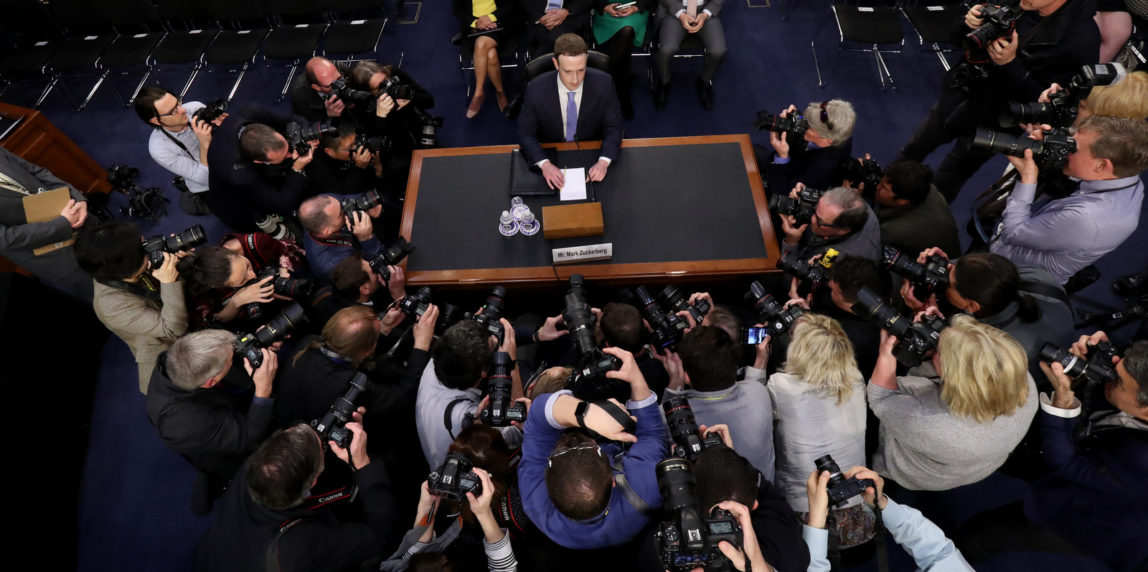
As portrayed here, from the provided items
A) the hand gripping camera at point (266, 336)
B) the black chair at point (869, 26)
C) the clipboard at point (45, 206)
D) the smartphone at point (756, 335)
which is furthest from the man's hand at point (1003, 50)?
the clipboard at point (45, 206)

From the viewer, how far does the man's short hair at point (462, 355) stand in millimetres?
2309

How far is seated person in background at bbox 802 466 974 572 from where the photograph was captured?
1.96 meters

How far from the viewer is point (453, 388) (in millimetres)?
2412

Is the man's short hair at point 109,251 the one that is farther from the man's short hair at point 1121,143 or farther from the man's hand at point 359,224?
the man's short hair at point 1121,143

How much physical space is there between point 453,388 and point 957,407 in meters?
1.89

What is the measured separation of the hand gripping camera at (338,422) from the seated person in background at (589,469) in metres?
0.68

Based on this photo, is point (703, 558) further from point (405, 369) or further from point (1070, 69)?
point (1070, 69)

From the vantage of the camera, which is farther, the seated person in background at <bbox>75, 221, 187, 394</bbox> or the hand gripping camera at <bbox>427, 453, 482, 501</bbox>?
the seated person in background at <bbox>75, 221, 187, 394</bbox>

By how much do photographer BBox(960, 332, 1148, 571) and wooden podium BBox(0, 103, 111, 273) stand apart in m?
5.65

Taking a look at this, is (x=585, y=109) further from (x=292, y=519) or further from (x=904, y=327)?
(x=292, y=519)

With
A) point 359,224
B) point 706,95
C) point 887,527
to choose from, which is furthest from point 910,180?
point 359,224

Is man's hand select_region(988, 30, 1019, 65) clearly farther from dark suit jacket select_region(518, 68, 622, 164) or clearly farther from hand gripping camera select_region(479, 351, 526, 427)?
hand gripping camera select_region(479, 351, 526, 427)

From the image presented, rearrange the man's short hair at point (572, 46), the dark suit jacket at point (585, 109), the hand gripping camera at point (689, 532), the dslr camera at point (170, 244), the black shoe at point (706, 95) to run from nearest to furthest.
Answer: the hand gripping camera at point (689, 532) < the dslr camera at point (170, 244) < the man's short hair at point (572, 46) < the dark suit jacket at point (585, 109) < the black shoe at point (706, 95)

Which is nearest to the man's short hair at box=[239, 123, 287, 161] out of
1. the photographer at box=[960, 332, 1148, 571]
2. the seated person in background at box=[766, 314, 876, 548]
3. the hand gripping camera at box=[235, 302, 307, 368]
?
the hand gripping camera at box=[235, 302, 307, 368]
